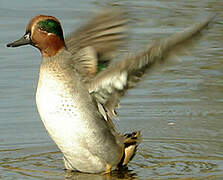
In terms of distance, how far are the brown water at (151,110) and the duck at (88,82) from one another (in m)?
0.21

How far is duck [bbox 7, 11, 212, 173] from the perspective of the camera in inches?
241

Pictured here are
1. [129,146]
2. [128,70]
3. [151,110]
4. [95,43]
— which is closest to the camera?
[128,70]

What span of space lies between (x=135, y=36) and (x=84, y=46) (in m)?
3.95

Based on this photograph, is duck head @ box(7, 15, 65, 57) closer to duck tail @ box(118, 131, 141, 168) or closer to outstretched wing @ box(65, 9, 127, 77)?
outstretched wing @ box(65, 9, 127, 77)

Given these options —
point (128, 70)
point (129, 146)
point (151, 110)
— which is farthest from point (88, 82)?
point (151, 110)

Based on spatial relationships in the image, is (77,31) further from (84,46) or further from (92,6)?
(92,6)

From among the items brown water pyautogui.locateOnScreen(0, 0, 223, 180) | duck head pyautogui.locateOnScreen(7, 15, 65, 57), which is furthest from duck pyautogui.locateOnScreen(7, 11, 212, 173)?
brown water pyautogui.locateOnScreen(0, 0, 223, 180)

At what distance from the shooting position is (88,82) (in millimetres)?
6410

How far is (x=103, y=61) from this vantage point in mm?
6820

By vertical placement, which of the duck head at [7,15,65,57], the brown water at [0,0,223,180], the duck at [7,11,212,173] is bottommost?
the brown water at [0,0,223,180]

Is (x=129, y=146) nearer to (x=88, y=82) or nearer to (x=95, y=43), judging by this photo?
(x=88, y=82)

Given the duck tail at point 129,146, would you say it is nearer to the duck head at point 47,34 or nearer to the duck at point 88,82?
the duck at point 88,82

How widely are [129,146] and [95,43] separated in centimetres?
96

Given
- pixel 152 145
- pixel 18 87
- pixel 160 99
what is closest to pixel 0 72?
pixel 18 87
